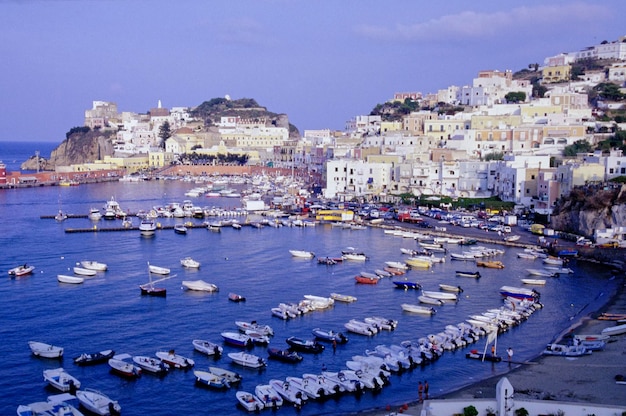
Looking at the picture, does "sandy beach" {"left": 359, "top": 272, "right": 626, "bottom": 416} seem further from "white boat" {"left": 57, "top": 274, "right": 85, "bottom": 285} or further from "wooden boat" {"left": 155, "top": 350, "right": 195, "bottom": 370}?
"white boat" {"left": 57, "top": 274, "right": 85, "bottom": 285}

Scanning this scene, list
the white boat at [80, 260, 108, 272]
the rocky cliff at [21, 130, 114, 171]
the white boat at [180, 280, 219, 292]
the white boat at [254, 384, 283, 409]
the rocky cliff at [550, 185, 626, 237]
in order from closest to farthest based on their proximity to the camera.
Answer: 1. the white boat at [254, 384, 283, 409]
2. the white boat at [180, 280, 219, 292]
3. the white boat at [80, 260, 108, 272]
4. the rocky cliff at [550, 185, 626, 237]
5. the rocky cliff at [21, 130, 114, 171]

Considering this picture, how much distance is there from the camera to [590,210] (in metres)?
28.0

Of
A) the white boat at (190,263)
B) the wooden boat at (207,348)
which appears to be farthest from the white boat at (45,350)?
the white boat at (190,263)

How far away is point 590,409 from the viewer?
9.69m

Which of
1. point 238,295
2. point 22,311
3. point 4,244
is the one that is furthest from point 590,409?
point 4,244

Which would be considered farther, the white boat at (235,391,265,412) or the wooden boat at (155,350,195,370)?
Result: the wooden boat at (155,350,195,370)

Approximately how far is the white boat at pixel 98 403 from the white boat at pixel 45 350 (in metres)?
2.64

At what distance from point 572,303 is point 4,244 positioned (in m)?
22.4

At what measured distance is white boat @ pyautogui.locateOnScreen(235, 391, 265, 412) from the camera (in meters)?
12.5

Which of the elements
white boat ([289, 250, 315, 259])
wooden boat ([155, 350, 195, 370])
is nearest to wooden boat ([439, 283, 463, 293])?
white boat ([289, 250, 315, 259])

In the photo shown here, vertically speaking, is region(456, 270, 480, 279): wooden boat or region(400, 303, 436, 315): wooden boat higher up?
region(456, 270, 480, 279): wooden boat

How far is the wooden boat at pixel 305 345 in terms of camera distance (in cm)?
1567

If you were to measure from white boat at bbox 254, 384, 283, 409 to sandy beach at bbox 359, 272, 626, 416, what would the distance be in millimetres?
1581

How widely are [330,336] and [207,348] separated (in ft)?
9.67
